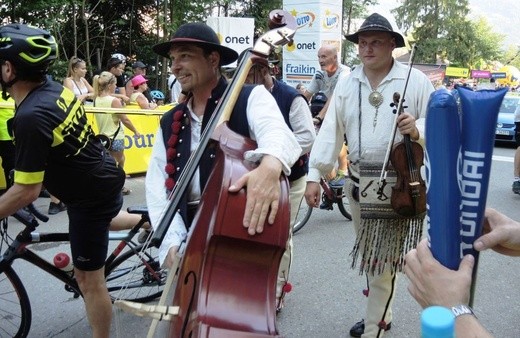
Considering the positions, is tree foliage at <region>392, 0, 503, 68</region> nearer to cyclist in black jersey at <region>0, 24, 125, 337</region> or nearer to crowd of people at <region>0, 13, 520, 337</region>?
crowd of people at <region>0, 13, 520, 337</region>

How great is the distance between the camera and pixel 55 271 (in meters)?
3.01

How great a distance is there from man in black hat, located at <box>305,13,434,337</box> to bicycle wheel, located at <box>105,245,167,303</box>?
1.35m

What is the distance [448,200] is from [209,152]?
120 centimetres

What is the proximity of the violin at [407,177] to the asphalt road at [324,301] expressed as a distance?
116cm

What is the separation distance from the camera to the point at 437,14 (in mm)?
37344

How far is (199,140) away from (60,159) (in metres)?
0.80

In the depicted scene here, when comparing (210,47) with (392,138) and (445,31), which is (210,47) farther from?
(445,31)

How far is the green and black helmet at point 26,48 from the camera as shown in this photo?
2197mm

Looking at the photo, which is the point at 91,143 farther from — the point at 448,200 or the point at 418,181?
the point at 448,200

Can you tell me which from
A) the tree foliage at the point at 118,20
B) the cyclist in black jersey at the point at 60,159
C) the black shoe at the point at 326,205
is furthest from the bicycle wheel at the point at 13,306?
the tree foliage at the point at 118,20

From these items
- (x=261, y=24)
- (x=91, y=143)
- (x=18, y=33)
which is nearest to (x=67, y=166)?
(x=91, y=143)

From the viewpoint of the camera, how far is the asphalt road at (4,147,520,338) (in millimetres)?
3312

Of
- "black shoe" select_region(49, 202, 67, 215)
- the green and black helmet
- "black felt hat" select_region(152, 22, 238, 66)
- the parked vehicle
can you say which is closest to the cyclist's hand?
"black felt hat" select_region(152, 22, 238, 66)

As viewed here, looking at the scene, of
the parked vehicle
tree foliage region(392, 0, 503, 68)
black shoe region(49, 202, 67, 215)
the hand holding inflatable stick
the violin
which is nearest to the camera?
the hand holding inflatable stick
